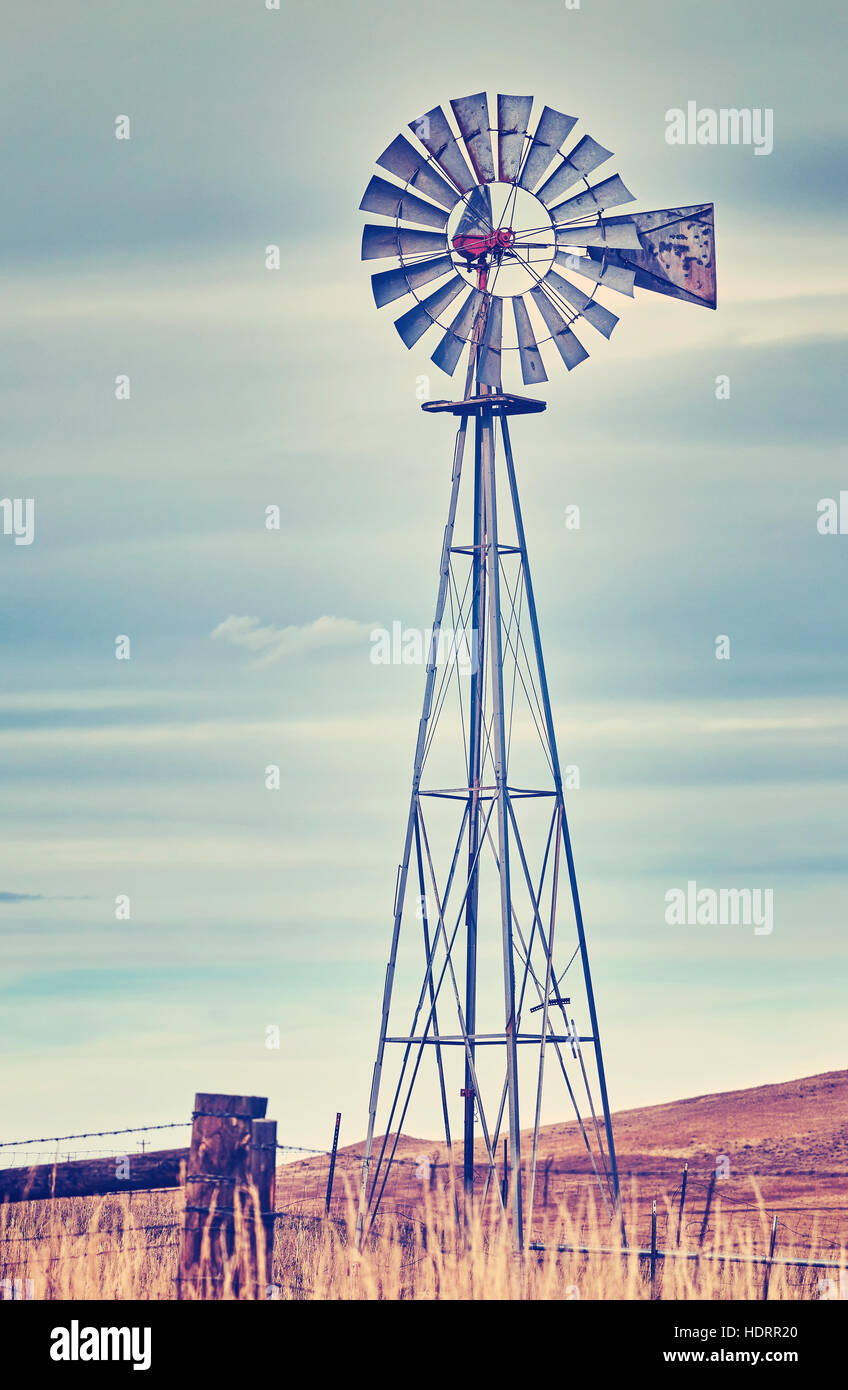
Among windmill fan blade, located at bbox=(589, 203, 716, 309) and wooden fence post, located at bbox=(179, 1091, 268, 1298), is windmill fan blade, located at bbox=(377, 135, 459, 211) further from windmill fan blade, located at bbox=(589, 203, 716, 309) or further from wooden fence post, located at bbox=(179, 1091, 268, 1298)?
wooden fence post, located at bbox=(179, 1091, 268, 1298)

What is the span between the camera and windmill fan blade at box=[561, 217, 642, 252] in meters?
25.4

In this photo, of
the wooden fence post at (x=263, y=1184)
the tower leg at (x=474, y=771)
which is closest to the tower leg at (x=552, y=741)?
the tower leg at (x=474, y=771)

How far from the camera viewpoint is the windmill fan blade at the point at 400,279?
83.9 feet

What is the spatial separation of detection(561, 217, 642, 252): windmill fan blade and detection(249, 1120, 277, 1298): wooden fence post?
15591 mm

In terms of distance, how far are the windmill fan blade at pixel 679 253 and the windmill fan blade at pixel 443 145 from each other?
256cm

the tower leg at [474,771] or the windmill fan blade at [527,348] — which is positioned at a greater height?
the windmill fan blade at [527,348]

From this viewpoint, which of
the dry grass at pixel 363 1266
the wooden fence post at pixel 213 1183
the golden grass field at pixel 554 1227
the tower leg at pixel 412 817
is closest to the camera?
the wooden fence post at pixel 213 1183

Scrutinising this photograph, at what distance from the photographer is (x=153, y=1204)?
29938 mm

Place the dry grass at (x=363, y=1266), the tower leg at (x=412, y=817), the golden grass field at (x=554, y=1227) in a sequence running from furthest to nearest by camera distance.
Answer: the tower leg at (x=412, y=817) → the golden grass field at (x=554, y=1227) → the dry grass at (x=363, y=1266)

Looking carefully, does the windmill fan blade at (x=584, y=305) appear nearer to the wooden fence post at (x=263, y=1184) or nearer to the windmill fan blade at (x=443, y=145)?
the windmill fan blade at (x=443, y=145)

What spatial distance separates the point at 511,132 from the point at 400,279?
2483mm

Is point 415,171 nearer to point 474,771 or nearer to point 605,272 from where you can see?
point 605,272
